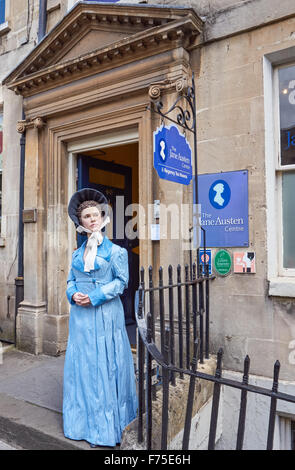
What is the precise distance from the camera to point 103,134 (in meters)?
5.11

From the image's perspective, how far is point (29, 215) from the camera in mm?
5434

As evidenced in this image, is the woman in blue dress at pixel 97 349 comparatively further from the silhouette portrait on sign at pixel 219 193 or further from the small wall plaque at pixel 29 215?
the small wall plaque at pixel 29 215

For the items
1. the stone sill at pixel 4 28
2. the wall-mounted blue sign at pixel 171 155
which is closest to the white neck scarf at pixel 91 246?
the wall-mounted blue sign at pixel 171 155

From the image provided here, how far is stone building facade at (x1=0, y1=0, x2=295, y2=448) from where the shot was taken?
3.74 metres

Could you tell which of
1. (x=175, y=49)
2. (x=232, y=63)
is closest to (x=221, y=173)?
(x=232, y=63)

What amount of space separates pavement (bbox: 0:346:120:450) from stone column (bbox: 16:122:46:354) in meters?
0.45

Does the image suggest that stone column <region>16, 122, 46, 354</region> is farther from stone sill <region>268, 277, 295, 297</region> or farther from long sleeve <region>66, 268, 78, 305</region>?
stone sill <region>268, 277, 295, 297</region>

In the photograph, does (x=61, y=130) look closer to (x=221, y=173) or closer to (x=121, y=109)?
(x=121, y=109)

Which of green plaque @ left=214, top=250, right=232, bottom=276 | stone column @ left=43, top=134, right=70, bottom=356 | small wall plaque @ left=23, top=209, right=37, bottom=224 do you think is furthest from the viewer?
small wall plaque @ left=23, top=209, right=37, bottom=224

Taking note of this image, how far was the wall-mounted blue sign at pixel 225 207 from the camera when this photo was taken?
151 inches

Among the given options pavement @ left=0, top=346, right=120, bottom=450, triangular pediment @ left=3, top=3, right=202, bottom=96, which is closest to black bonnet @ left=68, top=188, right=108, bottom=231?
pavement @ left=0, top=346, right=120, bottom=450

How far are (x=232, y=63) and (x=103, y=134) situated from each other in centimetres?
200

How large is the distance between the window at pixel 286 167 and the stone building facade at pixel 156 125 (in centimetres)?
1

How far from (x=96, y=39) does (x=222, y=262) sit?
138 inches
